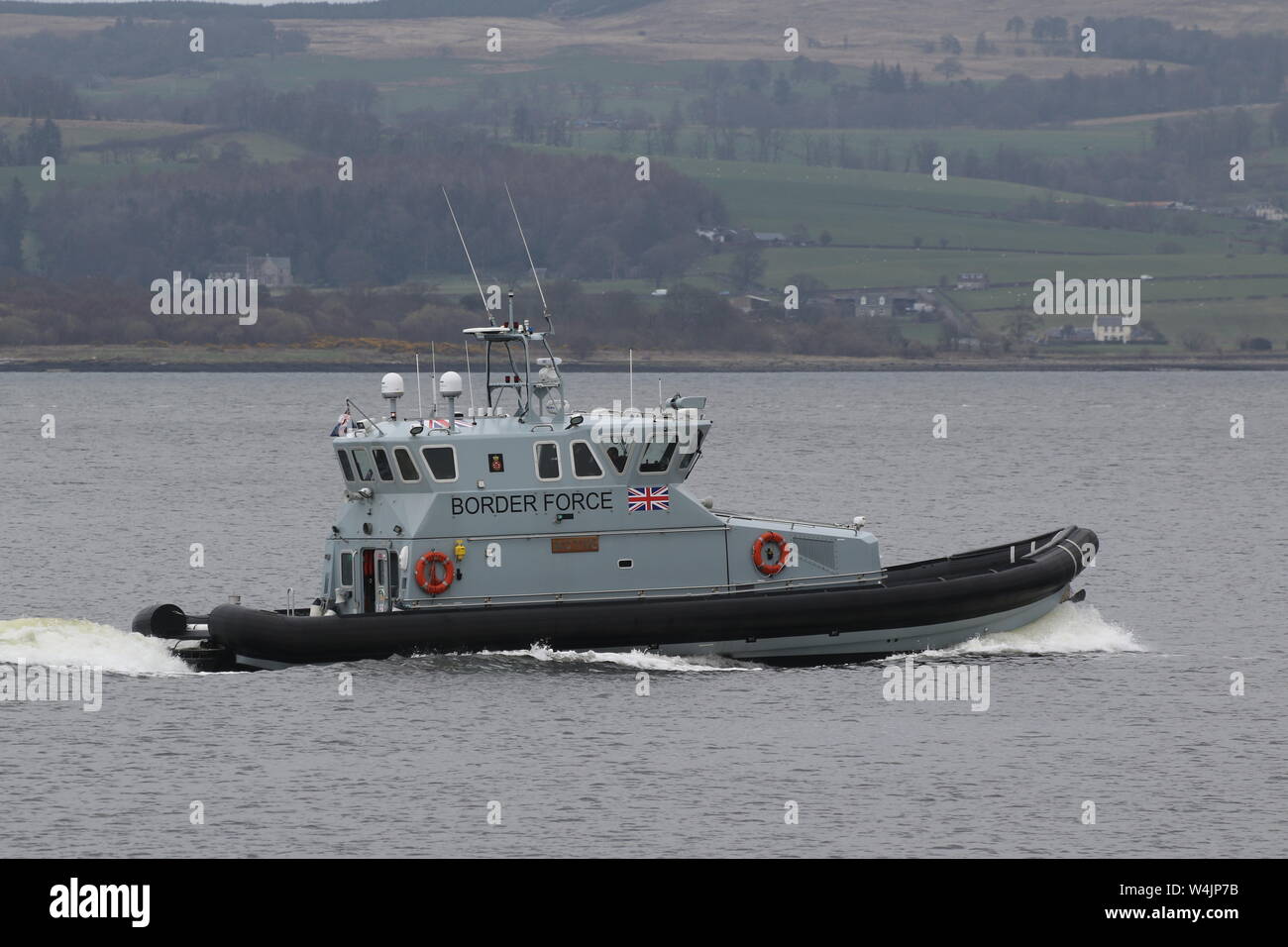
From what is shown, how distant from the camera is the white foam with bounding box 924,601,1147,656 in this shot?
105 ft

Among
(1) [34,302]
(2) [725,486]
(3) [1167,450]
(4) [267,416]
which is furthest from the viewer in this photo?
(1) [34,302]

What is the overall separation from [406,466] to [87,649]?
5.86 meters

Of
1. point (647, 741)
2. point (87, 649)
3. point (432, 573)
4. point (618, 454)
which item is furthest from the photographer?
point (87, 649)

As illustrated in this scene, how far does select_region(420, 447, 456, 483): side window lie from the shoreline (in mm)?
138751

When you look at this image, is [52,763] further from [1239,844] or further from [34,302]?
[34,302]

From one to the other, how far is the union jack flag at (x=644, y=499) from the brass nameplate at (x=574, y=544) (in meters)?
0.72

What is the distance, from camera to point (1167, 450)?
3610 inches

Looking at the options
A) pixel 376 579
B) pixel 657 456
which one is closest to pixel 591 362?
pixel 657 456

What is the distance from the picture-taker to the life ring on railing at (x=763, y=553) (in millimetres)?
30578

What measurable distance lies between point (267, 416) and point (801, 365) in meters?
74.2

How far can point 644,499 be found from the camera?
3025cm

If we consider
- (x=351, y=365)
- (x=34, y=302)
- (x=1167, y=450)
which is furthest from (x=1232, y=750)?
(x=34, y=302)

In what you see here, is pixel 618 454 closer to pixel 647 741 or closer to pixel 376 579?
pixel 376 579

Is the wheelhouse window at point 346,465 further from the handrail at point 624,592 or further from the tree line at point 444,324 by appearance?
the tree line at point 444,324
